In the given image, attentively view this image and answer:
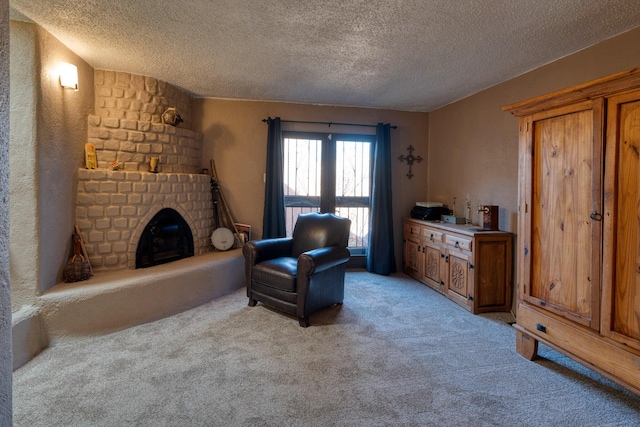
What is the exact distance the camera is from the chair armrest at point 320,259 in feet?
8.94

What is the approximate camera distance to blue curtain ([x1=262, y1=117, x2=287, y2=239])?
420cm

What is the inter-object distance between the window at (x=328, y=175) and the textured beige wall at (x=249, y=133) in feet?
0.61

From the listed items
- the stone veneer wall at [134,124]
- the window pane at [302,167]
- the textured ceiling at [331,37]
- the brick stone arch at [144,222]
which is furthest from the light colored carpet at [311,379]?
the textured ceiling at [331,37]

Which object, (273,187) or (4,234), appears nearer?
(4,234)

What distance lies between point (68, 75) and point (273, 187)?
2288 millimetres

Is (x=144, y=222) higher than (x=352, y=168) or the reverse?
the reverse

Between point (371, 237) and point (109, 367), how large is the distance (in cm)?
324

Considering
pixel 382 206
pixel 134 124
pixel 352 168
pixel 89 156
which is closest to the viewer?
pixel 89 156

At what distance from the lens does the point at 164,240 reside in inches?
137

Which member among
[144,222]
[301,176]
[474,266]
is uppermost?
[301,176]

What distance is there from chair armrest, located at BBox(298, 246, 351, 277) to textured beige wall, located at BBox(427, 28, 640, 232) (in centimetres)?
174

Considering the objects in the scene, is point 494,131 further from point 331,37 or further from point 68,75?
point 68,75

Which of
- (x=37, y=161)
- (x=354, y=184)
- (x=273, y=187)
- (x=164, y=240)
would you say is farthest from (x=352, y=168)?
(x=37, y=161)

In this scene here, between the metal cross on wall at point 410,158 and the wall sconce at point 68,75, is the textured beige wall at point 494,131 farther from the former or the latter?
the wall sconce at point 68,75
